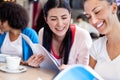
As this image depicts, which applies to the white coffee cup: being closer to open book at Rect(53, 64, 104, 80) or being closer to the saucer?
the saucer

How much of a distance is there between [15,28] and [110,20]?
3.57 feet

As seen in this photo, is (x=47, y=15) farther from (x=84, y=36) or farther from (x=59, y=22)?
(x=84, y=36)

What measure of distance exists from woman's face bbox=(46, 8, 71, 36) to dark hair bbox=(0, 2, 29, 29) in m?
0.56

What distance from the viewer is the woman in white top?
106 cm

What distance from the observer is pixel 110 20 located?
1.06m

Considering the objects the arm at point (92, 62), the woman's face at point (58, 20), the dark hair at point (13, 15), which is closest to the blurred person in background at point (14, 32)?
the dark hair at point (13, 15)

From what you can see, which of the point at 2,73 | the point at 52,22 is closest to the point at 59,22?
the point at 52,22

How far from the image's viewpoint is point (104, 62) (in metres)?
1.15

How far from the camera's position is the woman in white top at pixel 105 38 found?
3.47ft

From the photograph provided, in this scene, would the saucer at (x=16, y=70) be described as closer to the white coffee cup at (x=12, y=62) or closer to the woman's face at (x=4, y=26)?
the white coffee cup at (x=12, y=62)

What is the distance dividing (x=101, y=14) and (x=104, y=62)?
25cm

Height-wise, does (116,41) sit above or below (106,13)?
below

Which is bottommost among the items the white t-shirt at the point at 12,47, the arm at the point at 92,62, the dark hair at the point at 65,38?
the white t-shirt at the point at 12,47

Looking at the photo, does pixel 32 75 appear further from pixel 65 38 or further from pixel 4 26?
pixel 4 26
